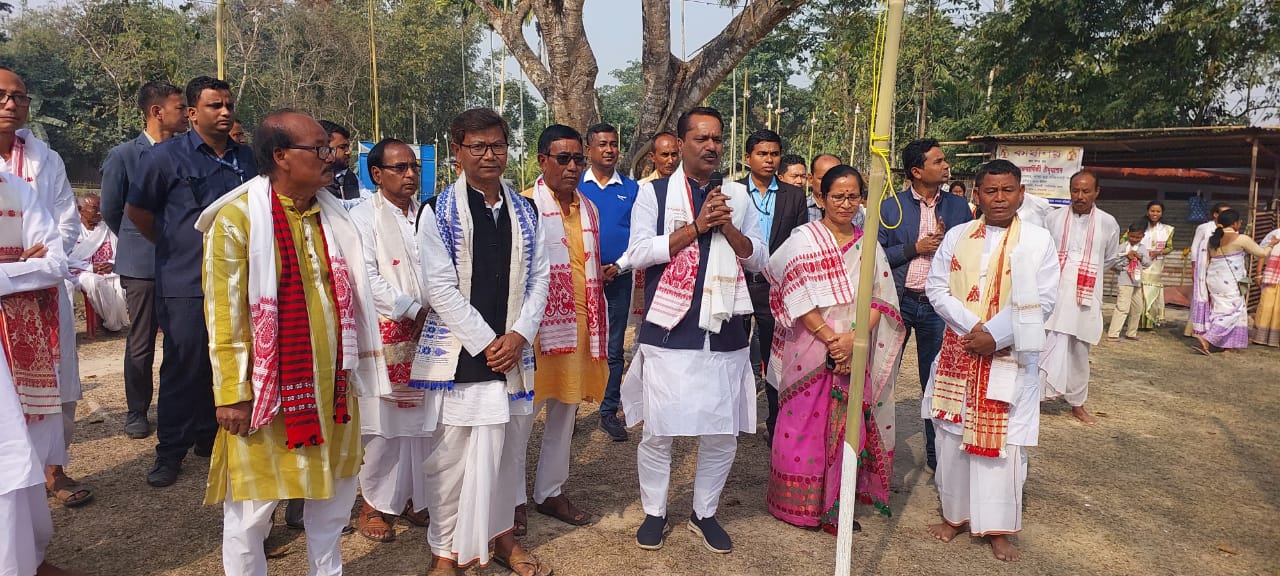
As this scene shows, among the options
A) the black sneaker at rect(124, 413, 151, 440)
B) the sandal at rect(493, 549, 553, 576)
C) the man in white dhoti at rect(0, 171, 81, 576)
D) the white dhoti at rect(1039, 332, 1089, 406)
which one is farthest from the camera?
the white dhoti at rect(1039, 332, 1089, 406)

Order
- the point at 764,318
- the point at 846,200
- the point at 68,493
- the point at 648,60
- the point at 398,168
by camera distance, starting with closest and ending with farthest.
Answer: the point at 398,168
the point at 846,200
the point at 68,493
the point at 764,318
the point at 648,60

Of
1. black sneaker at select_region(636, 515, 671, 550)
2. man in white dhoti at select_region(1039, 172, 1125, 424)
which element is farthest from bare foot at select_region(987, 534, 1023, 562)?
man in white dhoti at select_region(1039, 172, 1125, 424)

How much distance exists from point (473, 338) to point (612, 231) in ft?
8.43

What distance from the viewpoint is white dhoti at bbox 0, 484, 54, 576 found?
2.77m

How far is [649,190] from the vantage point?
3.81 meters

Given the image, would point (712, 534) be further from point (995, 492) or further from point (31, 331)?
point (31, 331)

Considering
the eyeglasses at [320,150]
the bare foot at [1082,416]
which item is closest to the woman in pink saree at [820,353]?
the eyeglasses at [320,150]

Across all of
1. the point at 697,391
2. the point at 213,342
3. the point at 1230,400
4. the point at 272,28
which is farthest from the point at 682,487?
the point at 272,28

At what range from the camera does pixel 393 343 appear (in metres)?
3.65

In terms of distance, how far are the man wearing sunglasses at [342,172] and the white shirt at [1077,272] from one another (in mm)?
5248

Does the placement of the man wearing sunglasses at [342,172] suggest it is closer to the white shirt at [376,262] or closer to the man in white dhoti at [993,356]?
the white shirt at [376,262]

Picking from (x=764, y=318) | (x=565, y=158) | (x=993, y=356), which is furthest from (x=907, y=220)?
(x=565, y=158)

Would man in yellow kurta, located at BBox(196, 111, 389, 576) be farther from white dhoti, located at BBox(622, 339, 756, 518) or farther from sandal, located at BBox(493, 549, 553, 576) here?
white dhoti, located at BBox(622, 339, 756, 518)

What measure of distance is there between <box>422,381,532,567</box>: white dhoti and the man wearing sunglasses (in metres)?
1.92
